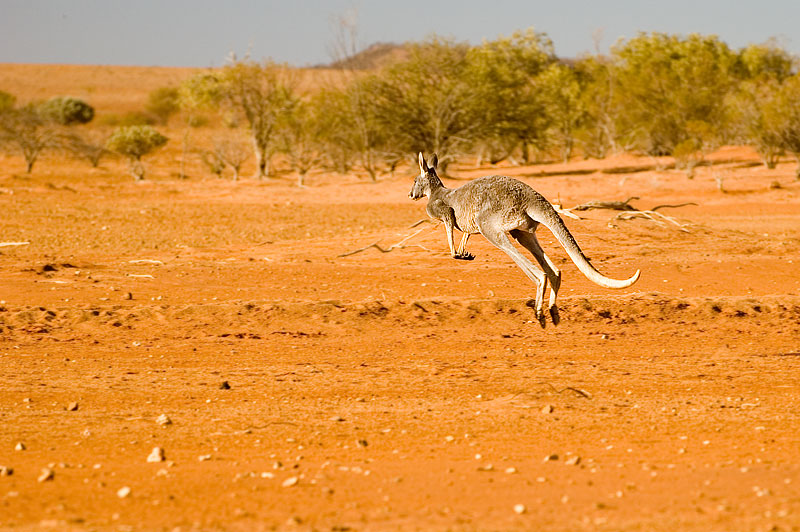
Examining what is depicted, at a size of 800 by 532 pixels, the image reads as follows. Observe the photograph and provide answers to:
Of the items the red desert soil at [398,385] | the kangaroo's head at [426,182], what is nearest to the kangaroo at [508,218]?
the kangaroo's head at [426,182]

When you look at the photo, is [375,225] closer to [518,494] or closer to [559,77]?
[518,494]

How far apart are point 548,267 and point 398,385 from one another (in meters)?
1.78

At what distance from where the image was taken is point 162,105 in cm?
7856

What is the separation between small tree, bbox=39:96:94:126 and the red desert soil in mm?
53498

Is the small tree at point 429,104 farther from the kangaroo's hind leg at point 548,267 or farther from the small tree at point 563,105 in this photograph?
the kangaroo's hind leg at point 548,267

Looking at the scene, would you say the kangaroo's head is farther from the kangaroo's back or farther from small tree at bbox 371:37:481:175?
small tree at bbox 371:37:481:175

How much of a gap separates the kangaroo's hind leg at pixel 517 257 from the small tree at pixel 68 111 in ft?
212

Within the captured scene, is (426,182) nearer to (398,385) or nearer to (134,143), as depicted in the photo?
(398,385)

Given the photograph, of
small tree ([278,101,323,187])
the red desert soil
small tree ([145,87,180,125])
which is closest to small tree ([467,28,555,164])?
small tree ([278,101,323,187])

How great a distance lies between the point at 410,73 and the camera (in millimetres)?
38938

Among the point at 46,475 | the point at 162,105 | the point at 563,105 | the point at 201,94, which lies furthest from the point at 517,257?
the point at 162,105

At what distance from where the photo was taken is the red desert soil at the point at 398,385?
5441mm

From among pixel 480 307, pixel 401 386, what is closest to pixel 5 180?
pixel 480 307

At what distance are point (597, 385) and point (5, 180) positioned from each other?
108ft
